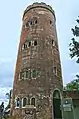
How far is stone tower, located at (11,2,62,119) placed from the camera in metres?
23.5

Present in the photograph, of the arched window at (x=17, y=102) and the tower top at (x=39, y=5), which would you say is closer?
the arched window at (x=17, y=102)

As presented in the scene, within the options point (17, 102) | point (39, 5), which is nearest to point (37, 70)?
point (17, 102)

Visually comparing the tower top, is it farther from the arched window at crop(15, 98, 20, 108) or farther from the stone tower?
the arched window at crop(15, 98, 20, 108)

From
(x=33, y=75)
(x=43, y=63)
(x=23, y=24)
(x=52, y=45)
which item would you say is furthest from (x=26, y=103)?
(x=23, y=24)

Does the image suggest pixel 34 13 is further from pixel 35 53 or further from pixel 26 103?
pixel 26 103

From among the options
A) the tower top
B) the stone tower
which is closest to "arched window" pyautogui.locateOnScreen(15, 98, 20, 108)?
the stone tower

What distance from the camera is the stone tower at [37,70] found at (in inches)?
925

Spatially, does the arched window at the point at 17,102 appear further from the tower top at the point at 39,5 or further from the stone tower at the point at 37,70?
the tower top at the point at 39,5

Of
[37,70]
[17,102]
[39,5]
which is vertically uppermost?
[39,5]

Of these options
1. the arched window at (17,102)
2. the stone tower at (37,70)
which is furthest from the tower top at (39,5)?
the arched window at (17,102)

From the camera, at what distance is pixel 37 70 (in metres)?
25.0

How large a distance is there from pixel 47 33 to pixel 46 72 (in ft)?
17.2

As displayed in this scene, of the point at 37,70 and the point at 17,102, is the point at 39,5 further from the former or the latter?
the point at 17,102

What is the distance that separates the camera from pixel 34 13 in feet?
96.1
